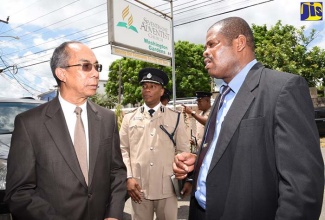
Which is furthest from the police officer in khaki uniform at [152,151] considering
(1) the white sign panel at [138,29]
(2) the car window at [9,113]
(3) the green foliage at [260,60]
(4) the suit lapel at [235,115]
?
(3) the green foliage at [260,60]

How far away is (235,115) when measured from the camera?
1.82 metres

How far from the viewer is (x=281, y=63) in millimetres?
23188

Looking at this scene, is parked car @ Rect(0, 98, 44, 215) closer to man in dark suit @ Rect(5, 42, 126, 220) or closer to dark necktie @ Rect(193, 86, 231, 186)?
man in dark suit @ Rect(5, 42, 126, 220)

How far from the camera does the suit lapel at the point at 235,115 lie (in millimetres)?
1796

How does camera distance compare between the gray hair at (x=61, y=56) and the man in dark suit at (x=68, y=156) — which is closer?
the man in dark suit at (x=68, y=156)

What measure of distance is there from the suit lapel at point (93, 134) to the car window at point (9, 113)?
3.05 metres

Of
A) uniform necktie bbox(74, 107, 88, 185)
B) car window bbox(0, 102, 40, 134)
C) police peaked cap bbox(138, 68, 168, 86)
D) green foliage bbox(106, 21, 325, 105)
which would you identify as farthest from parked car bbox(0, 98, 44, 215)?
green foliage bbox(106, 21, 325, 105)

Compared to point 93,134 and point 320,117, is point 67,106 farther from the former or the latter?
point 320,117

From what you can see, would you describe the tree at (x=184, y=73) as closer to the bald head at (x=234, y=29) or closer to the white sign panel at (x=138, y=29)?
the white sign panel at (x=138, y=29)

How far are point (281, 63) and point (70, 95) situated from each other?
23333 mm

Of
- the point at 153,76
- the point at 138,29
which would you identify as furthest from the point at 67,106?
the point at 138,29

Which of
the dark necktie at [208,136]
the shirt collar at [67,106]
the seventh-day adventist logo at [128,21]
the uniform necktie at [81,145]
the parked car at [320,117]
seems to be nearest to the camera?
the dark necktie at [208,136]

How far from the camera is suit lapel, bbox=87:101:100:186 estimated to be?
220cm

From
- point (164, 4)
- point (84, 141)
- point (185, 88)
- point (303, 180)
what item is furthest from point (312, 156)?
point (185, 88)
